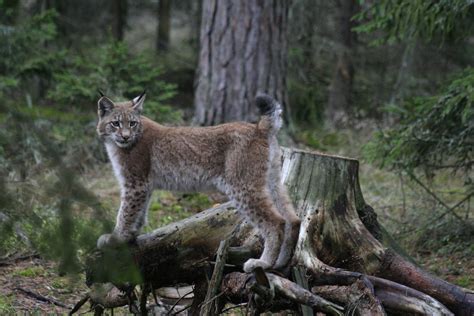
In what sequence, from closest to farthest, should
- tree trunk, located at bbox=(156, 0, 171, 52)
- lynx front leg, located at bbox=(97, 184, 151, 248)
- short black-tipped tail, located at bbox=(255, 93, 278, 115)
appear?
1. short black-tipped tail, located at bbox=(255, 93, 278, 115)
2. lynx front leg, located at bbox=(97, 184, 151, 248)
3. tree trunk, located at bbox=(156, 0, 171, 52)

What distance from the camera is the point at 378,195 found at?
916cm

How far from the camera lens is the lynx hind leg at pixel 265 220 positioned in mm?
4895

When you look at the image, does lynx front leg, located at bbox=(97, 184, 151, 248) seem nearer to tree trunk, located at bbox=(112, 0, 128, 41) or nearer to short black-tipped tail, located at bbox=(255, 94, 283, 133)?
short black-tipped tail, located at bbox=(255, 94, 283, 133)

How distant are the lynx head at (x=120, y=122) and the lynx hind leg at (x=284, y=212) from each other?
1339 millimetres

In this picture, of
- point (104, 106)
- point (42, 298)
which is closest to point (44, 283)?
point (42, 298)

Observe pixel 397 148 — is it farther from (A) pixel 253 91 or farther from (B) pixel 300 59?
(B) pixel 300 59

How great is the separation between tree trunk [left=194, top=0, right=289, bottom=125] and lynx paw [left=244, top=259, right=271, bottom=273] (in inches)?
172

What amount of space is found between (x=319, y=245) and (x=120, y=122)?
210 cm

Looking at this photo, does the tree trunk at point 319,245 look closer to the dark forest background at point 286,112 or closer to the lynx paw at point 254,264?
the lynx paw at point 254,264

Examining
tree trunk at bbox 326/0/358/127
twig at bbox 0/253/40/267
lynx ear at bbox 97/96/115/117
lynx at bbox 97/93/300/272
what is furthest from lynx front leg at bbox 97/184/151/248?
tree trunk at bbox 326/0/358/127

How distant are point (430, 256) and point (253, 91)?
3.40 metres

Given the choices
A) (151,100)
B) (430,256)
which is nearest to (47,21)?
(151,100)

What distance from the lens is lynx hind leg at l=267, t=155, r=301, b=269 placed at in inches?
192

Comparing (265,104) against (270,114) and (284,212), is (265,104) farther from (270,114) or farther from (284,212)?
(284,212)
